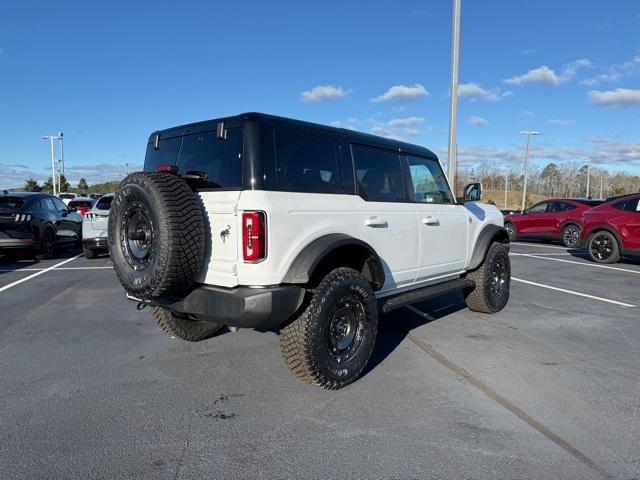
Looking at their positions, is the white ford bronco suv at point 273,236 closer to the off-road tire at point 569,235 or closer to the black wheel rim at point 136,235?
the black wheel rim at point 136,235

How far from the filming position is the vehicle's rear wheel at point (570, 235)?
14148 mm

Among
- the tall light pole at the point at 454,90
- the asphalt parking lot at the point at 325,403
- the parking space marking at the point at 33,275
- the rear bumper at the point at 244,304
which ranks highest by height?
the tall light pole at the point at 454,90

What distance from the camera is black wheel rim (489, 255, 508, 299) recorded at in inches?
234

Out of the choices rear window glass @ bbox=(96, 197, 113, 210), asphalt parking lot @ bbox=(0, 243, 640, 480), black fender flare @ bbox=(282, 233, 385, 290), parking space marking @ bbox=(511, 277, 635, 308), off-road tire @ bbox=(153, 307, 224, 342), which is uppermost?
rear window glass @ bbox=(96, 197, 113, 210)

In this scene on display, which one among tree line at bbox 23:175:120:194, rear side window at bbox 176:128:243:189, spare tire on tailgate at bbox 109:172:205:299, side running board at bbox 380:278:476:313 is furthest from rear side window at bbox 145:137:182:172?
tree line at bbox 23:175:120:194

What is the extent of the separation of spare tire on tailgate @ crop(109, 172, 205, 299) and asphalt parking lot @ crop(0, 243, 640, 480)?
0.88 meters

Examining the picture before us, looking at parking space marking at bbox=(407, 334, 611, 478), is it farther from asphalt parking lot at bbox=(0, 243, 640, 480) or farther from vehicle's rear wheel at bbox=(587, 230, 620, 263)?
vehicle's rear wheel at bbox=(587, 230, 620, 263)

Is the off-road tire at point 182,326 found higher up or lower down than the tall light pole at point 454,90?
lower down

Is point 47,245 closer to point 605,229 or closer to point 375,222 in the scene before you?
point 375,222

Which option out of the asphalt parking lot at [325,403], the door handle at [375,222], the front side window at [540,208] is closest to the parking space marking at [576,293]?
the asphalt parking lot at [325,403]

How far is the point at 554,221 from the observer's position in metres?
14.7

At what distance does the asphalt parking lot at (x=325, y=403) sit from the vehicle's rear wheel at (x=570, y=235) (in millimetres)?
9208

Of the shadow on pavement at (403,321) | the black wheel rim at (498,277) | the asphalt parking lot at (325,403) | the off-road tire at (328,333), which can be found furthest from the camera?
the black wheel rim at (498,277)

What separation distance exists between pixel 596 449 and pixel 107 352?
4.05m
